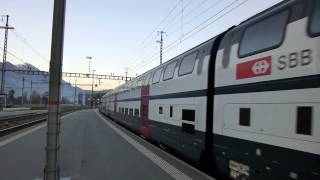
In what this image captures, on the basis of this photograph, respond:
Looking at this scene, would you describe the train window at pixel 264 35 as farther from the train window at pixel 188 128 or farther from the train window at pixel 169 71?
the train window at pixel 169 71

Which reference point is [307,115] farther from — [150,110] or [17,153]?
[150,110]

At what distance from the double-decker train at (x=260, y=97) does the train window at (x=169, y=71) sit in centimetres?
252

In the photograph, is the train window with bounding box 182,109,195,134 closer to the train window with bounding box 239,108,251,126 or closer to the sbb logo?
the train window with bounding box 239,108,251,126

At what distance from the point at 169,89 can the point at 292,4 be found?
8.29 meters

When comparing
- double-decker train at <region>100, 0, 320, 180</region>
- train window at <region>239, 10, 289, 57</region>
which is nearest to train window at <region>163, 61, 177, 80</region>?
double-decker train at <region>100, 0, 320, 180</region>

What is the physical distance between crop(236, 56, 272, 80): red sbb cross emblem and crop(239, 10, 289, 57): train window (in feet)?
0.62

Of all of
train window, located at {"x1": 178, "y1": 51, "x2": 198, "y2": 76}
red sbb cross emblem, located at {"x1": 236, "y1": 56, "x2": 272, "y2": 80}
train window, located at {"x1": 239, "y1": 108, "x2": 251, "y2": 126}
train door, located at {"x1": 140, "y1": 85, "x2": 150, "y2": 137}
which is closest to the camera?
red sbb cross emblem, located at {"x1": 236, "y1": 56, "x2": 272, "y2": 80}

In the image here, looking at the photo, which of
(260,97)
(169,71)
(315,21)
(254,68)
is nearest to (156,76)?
(169,71)

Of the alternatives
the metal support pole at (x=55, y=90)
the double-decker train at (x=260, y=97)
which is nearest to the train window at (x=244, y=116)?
the double-decker train at (x=260, y=97)

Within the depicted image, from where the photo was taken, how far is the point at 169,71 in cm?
1599

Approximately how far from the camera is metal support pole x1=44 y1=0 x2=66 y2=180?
25.8 ft

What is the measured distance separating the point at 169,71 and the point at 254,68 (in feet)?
26.3

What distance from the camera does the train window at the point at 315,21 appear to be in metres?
6.43

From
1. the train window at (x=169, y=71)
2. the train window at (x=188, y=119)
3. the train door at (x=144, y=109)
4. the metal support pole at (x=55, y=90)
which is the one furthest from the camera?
the train door at (x=144, y=109)
